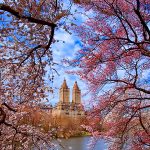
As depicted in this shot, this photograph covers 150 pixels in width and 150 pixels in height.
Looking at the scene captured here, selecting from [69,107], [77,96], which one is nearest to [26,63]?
[77,96]

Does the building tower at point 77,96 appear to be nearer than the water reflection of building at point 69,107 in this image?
No

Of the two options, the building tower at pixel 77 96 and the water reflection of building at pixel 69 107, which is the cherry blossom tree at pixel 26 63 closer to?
the water reflection of building at pixel 69 107

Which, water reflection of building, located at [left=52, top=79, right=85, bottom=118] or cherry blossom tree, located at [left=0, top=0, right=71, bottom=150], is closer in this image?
cherry blossom tree, located at [left=0, top=0, right=71, bottom=150]

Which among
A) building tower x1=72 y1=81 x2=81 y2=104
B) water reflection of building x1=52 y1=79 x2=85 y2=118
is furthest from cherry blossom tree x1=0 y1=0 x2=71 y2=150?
building tower x1=72 y1=81 x2=81 y2=104

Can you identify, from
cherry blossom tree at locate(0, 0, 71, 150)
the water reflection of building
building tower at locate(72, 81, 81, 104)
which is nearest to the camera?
cherry blossom tree at locate(0, 0, 71, 150)

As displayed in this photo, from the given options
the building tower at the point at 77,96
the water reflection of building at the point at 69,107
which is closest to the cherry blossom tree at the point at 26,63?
the water reflection of building at the point at 69,107

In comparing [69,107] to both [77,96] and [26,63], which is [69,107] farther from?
[26,63]

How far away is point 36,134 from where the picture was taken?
6531 mm

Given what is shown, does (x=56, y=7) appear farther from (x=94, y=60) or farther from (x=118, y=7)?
(x=94, y=60)

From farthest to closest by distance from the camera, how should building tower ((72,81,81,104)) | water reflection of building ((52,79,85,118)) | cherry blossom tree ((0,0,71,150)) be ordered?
1. building tower ((72,81,81,104))
2. water reflection of building ((52,79,85,118))
3. cherry blossom tree ((0,0,71,150))

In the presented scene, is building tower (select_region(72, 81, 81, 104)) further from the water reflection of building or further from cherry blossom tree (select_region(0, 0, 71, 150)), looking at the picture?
cherry blossom tree (select_region(0, 0, 71, 150))

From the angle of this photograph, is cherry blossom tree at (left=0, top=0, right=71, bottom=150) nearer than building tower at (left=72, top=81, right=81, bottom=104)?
Yes

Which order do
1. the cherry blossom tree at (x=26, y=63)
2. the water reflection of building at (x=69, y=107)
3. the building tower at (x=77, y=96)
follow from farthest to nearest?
the building tower at (x=77, y=96)
the water reflection of building at (x=69, y=107)
the cherry blossom tree at (x=26, y=63)

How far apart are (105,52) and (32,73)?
9.17 feet
